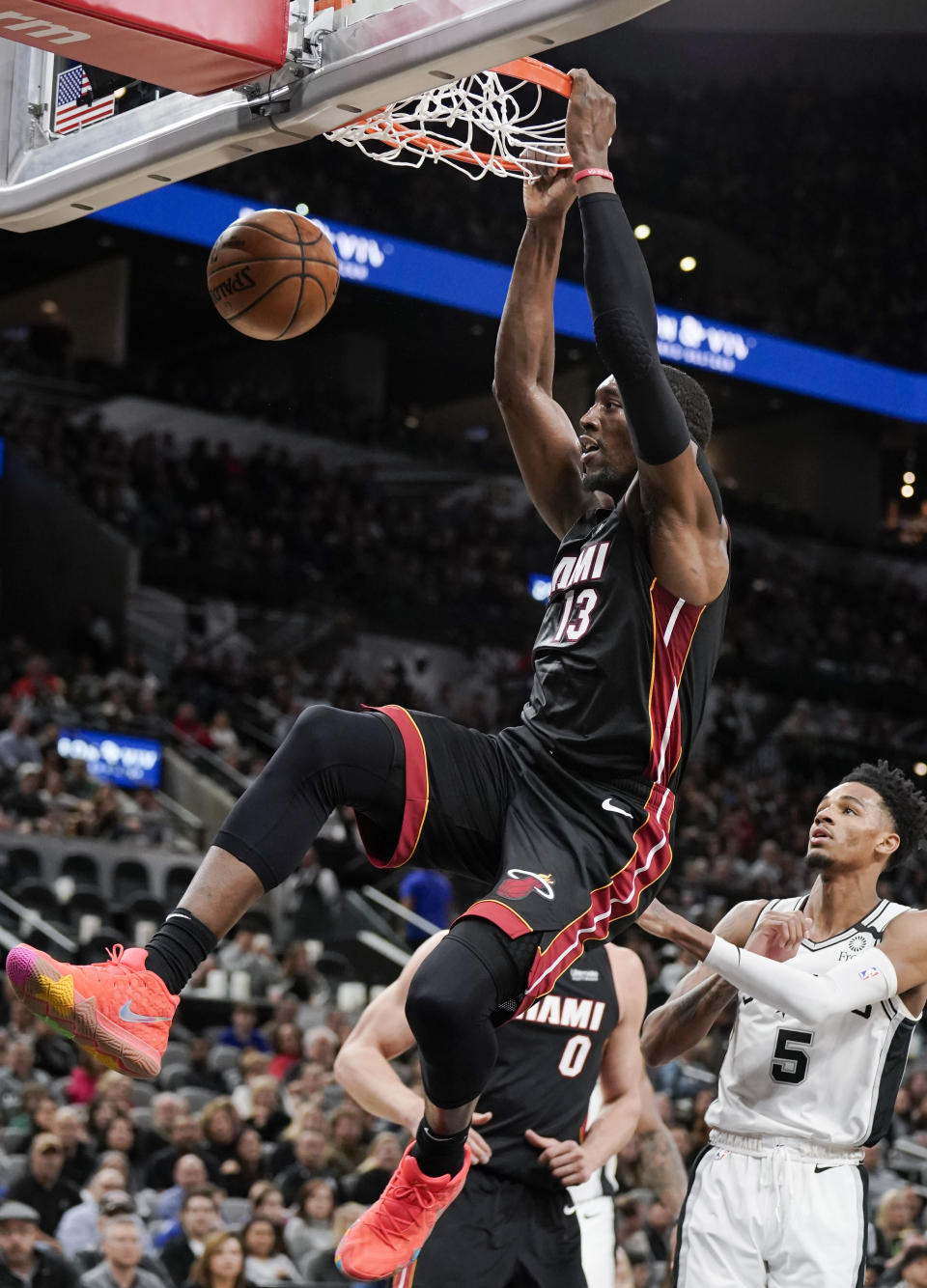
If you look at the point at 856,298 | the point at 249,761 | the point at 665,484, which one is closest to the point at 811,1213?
the point at 665,484

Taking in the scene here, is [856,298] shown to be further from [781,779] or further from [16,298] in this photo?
[16,298]

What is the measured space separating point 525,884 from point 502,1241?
5.85 feet

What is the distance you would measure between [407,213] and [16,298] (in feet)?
18.6

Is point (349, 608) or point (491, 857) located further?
point (349, 608)

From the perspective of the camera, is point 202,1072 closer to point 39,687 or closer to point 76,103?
point 39,687

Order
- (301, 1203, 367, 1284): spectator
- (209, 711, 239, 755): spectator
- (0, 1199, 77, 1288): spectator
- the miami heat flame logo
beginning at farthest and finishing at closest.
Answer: (209, 711, 239, 755): spectator → (301, 1203, 367, 1284): spectator → (0, 1199, 77, 1288): spectator → the miami heat flame logo

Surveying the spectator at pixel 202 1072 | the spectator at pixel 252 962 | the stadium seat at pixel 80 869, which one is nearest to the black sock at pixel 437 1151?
the spectator at pixel 202 1072

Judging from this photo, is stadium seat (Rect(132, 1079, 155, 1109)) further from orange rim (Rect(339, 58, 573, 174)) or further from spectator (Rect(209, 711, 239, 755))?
orange rim (Rect(339, 58, 573, 174))

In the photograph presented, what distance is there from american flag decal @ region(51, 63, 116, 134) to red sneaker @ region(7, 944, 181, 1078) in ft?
7.77

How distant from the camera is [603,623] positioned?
3.88 m

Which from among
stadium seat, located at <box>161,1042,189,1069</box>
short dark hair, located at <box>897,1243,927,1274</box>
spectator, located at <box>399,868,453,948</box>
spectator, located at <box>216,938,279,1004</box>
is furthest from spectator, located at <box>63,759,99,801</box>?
short dark hair, located at <box>897,1243,927,1274</box>

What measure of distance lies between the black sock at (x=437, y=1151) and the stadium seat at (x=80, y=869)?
1089 cm

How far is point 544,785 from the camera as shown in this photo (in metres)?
3.86

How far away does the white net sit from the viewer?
4.43 metres
